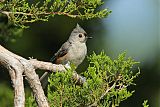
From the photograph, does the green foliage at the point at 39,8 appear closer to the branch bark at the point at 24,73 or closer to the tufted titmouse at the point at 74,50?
the branch bark at the point at 24,73

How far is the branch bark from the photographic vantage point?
4133 mm

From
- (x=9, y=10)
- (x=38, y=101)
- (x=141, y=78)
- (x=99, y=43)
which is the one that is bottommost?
(x=38, y=101)

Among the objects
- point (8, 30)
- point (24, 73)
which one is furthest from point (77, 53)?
point (24, 73)

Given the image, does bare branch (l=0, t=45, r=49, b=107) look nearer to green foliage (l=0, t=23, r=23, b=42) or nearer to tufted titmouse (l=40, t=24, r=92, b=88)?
green foliage (l=0, t=23, r=23, b=42)

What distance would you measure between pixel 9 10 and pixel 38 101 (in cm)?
95

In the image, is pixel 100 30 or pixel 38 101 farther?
pixel 100 30

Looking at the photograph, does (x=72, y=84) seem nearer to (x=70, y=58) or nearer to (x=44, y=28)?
(x=70, y=58)

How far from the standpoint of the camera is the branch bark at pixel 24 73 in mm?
4133

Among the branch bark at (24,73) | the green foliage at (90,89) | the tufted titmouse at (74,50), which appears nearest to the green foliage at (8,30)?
the tufted titmouse at (74,50)

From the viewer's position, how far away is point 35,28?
12.0m

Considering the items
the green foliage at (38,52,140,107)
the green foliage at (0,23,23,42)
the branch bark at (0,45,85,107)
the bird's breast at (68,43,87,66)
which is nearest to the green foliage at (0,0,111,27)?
the branch bark at (0,45,85,107)

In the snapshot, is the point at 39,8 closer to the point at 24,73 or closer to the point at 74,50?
the point at 24,73

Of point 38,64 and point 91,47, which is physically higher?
point 91,47

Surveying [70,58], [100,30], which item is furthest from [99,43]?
[70,58]
